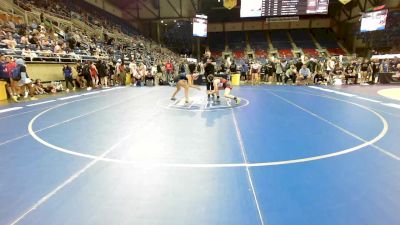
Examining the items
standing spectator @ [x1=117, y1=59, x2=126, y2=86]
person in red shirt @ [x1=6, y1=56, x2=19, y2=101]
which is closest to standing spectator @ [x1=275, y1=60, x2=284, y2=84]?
standing spectator @ [x1=117, y1=59, x2=126, y2=86]

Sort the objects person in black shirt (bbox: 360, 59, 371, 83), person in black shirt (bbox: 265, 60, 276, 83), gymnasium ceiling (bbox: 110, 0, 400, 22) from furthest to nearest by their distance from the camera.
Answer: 1. gymnasium ceiling (bbox: 110, 0, 400, 22)
2. person in black shirt (bbox: 265, 60, 276, 83)
3. person in black shirt (bbox: 360, 59, 371, 83)

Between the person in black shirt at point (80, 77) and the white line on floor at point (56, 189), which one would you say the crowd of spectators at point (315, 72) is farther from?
the white line on floor at point (56, 189)

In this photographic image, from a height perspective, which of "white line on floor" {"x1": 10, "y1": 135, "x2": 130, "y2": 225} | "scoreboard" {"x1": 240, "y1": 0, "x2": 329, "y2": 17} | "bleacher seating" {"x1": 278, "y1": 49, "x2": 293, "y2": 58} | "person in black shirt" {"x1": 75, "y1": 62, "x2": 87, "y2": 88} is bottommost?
"white line on floor" {"x1": 10, "y1": 135, "x2": 130, "y2": 225}

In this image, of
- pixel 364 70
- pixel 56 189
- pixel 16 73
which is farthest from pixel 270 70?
pixel 56 189

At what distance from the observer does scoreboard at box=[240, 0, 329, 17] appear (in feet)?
59.9

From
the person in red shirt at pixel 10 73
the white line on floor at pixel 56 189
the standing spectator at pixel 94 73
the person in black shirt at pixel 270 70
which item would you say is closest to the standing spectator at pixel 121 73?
the standing spectator at pixel 94 73

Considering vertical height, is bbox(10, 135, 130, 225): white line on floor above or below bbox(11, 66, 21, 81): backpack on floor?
below

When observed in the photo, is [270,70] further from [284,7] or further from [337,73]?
[284,7]

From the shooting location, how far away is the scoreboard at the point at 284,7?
59.9 feet

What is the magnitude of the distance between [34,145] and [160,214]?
3.26 meters

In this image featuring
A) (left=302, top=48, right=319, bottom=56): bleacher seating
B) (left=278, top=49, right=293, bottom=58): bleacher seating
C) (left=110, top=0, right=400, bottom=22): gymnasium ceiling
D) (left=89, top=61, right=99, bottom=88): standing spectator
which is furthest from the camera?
(left=278, top=49, right=293, bottom=58): bleacher seating

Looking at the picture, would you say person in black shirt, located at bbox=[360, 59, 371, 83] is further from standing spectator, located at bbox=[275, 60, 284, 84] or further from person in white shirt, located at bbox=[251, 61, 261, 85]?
person in white shirt, located at bbox=[251, 61, 261, 85]

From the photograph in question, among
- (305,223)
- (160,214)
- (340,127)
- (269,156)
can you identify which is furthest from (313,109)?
(160,214)

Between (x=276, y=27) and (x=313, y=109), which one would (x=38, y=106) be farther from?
(x=276, y=27)
